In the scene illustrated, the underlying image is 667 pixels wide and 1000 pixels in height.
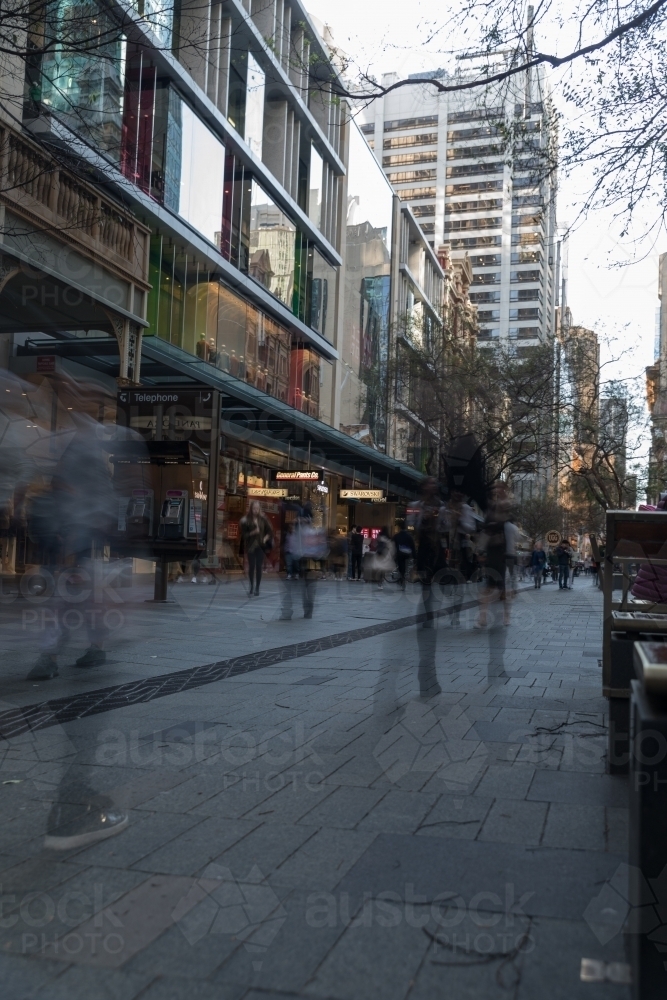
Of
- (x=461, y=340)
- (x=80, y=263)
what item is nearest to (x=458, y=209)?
(x=461, y=340)

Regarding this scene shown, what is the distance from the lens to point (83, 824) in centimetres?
356

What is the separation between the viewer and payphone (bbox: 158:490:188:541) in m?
14.0

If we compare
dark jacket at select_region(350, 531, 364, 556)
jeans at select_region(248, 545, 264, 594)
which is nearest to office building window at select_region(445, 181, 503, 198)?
dark jacket at select_region(350, 531, 364, 556)

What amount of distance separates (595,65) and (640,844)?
291 inches

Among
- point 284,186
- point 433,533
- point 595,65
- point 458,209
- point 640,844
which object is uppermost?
point 458,209

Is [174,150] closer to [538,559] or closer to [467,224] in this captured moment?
[538,559]

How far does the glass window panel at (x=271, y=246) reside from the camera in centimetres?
2897

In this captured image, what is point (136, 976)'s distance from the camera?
2422mm

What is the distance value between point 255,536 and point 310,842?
13.2 m

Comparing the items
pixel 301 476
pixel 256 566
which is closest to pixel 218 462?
pixel 256 566

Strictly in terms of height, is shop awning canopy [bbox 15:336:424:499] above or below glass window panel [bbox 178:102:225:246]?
below

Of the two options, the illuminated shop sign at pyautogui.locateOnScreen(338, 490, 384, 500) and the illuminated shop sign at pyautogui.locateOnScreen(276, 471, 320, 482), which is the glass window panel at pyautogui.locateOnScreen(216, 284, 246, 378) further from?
the illuminated shop sign at pyautogui.locateOnScreen(338, 490, 384, 500)

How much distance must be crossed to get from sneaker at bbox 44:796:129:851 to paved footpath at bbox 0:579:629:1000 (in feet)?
0.19

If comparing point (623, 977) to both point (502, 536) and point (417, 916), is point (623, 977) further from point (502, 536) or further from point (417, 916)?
point (502, 536)
